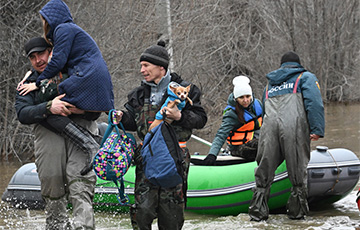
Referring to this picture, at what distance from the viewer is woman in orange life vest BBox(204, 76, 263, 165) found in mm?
7031

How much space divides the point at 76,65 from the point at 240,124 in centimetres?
294

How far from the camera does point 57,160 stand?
481cm

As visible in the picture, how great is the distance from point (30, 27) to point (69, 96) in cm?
799

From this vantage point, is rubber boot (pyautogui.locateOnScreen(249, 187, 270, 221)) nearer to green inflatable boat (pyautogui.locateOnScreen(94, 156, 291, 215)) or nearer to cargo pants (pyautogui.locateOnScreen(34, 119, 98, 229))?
green inflatable boat (pyautogui.locateOnScreen(94, 156, 291, 215))

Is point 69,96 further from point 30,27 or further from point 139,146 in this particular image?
point 30,27

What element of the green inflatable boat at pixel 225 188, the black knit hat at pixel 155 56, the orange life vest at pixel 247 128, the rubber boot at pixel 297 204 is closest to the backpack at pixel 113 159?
the black knit hat at pixel 155 56

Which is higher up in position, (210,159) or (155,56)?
(155,56)

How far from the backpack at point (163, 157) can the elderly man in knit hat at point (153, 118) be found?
9 centimetres

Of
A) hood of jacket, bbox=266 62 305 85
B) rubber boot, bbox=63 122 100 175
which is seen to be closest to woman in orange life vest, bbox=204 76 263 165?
hood of jacket, bbox=266 62 305 85

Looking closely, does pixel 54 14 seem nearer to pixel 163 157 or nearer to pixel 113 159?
pixel 113 159

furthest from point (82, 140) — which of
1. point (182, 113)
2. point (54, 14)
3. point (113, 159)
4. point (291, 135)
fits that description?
point (291, 135)

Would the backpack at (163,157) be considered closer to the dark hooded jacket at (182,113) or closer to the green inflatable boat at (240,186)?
the dark hooded jacket at (182,113)

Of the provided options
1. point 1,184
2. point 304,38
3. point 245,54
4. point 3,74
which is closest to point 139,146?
point 1,184

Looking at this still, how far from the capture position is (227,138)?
7.48 m
